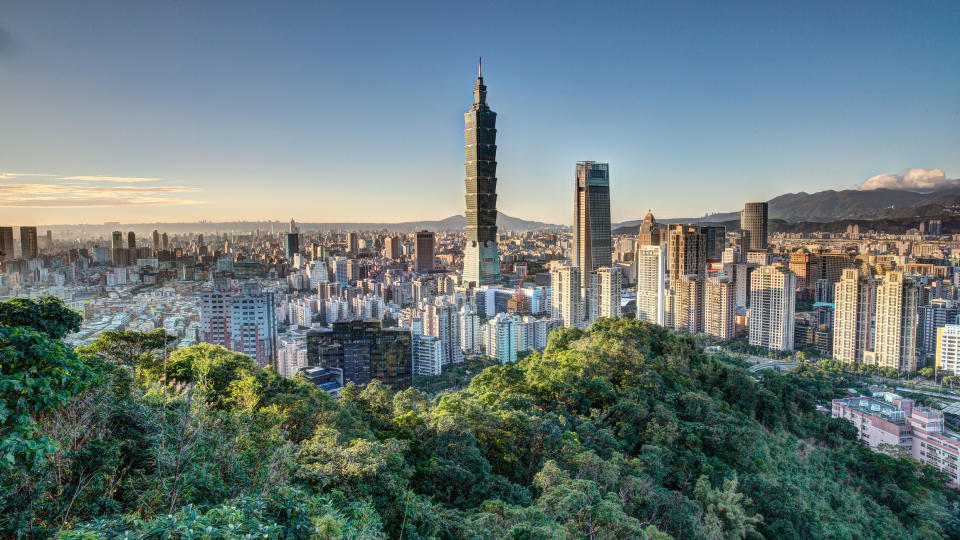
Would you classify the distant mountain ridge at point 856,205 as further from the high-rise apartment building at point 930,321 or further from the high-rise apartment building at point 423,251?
the high-rise apartment building at point 423,251

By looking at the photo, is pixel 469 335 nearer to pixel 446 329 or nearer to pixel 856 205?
pixel 446 329

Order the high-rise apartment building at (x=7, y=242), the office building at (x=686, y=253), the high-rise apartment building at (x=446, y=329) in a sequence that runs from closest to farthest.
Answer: the high-rise apartment building at (x=7, y=242)
the high-rise apartment building at (x=446, y=329)
the office building at (x=686, y=253)

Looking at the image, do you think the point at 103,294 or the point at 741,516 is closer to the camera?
the point at 741,516

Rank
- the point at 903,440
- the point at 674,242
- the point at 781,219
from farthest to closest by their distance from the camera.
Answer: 1. the point at 781,219
2. the point at 674,242
3. the point at 903,440

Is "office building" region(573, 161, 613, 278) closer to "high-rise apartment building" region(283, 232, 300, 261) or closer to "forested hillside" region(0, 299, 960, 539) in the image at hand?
"high-rise apartment building" region(283, 232, 300, 261)

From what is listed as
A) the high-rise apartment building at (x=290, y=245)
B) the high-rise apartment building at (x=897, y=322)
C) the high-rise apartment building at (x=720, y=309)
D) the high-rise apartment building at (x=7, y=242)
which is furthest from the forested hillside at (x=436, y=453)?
the high-rise apartment building at (x=290, y=245)

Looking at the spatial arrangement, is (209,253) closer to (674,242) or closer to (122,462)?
(122,462)

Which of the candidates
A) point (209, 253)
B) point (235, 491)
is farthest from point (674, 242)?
point (235, 491)

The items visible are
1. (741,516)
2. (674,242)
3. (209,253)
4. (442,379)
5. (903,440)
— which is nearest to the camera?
Result: (741,516)
